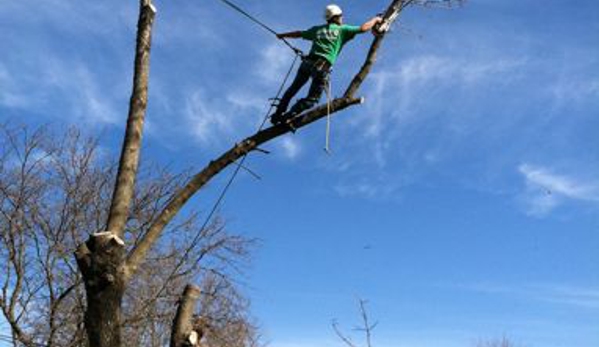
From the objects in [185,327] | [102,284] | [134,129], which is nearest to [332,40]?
[134,129]

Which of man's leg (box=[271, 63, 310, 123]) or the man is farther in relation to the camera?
the man

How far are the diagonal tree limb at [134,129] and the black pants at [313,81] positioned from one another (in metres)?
1.20

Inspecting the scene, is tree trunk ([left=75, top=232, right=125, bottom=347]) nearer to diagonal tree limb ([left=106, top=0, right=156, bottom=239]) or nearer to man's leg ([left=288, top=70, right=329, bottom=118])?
diagonal tree limb ([left=106, top=0, right=156, bottom=239])

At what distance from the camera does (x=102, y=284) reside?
4.13 m

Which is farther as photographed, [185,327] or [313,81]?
[313,81]

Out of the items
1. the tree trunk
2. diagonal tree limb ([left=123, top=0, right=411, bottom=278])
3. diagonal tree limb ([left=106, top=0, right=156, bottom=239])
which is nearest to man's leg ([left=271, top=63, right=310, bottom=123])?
diagonal tree limb ([left=123, top=0, right=411, bottom=278])

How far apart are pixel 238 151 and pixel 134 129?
0.72 m

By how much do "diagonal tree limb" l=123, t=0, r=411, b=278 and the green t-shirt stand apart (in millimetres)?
523

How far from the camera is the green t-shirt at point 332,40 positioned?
623cm

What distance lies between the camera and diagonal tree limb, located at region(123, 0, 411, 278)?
4565 millimetres

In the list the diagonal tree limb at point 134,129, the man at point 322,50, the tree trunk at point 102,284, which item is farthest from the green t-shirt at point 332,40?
the tree trunk at point 102,284

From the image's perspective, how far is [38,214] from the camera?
16969mm

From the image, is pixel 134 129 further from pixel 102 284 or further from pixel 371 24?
pixel 371 24

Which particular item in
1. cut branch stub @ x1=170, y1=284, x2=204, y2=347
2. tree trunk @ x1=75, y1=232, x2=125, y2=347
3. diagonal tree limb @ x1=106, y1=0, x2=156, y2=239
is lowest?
tree trunk @ x1=75, y1=232, x2=125, y2=347
